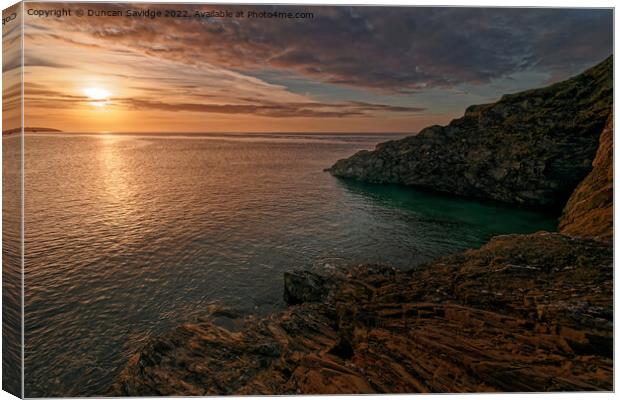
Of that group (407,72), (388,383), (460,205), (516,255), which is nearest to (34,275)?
(388,383)

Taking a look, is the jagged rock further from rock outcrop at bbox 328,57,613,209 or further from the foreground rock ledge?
rock outcrop at bbox 328,57,613,209

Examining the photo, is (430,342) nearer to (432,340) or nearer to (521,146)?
(432,340)

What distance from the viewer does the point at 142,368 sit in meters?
12.4

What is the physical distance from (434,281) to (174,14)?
15.7 meters

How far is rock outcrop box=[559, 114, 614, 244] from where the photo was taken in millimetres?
19020

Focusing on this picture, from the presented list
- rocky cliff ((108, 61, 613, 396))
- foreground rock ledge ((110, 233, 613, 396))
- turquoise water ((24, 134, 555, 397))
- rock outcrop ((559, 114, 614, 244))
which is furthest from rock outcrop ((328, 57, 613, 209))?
foreground rock ledge ((110, 233, 613, 396))

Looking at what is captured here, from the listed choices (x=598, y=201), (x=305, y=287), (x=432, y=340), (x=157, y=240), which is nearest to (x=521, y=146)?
(x=598, y=201)

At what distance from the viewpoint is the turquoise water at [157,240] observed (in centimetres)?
1641

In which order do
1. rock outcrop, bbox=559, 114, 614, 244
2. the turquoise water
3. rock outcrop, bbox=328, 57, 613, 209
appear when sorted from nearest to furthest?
the turquoise water → rock outcrop, bbox=559, 114, 614, 244 → rock outcrop, bbox=328, 57, 613, 209

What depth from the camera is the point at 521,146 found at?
141ft

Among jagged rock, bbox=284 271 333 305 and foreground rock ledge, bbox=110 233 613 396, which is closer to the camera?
foreground rock ledge, bbox=110 233 613 396

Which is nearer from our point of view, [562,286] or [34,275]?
[562,286]

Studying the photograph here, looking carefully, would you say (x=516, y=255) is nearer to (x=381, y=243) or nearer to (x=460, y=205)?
(x=381, y=243)

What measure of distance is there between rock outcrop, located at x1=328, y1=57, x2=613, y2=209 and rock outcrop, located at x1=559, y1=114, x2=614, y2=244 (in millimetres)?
7996
